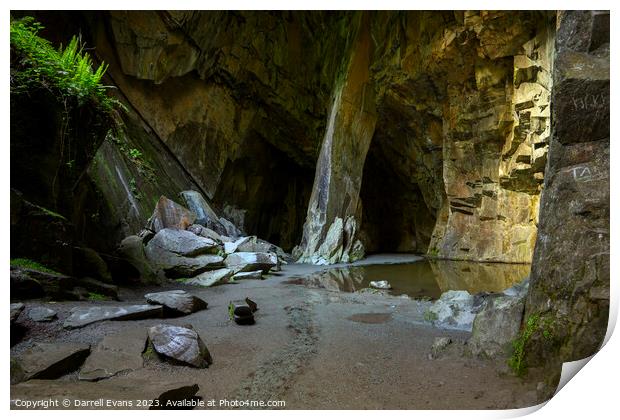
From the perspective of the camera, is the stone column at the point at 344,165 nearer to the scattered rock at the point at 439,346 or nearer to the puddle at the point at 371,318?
the puddle at the point at 371,318

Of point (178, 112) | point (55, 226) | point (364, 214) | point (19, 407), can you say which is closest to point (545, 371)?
point (19, 407)

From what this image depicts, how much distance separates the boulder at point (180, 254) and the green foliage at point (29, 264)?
3031 millimetres

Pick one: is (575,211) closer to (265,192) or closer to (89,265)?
(89,265)

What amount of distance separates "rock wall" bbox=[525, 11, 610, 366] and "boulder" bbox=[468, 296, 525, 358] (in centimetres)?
15

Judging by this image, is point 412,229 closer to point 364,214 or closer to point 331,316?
point 364,214

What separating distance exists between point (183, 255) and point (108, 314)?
4283 mm

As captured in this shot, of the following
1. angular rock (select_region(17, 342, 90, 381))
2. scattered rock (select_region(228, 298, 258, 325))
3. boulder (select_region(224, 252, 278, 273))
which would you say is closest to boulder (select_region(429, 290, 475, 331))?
scattered rock (select_region(228, 298, 258, 325))

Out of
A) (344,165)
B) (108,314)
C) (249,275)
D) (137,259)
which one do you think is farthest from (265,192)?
A: (108,314)

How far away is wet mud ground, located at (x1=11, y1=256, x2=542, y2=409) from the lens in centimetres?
217

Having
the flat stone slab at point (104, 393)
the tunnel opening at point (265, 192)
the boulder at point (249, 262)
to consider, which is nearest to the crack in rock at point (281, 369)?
the flat stone slab at point (104, 393)

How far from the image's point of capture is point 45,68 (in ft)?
11.9

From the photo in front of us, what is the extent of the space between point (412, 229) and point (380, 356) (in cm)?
2026

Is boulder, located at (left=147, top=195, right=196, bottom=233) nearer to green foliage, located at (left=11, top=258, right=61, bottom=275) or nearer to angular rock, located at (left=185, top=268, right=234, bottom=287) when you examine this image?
angular rock, located at (left=185, top=268, right=234, bottom=287)

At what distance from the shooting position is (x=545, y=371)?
87.7 inches
